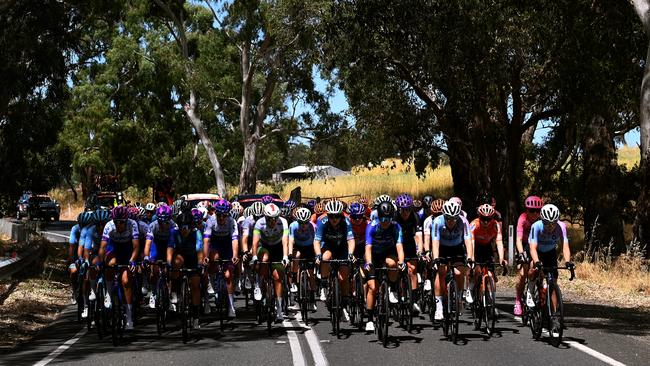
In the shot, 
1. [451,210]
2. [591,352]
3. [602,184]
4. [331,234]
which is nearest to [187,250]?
[331,234]

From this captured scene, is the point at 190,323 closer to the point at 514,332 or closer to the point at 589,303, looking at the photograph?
the point at 514,332

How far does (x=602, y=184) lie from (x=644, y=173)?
618 centimetres

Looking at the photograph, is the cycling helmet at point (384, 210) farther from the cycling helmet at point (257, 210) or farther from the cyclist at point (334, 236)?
the cycling helmet at point (257, 210)

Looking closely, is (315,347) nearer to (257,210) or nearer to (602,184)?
(257,210)

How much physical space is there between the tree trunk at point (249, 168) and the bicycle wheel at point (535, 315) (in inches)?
1300

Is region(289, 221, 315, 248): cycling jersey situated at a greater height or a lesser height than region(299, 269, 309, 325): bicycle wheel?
greater

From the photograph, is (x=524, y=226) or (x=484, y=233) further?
(x=484, y=233)

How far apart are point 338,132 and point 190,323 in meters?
34.4

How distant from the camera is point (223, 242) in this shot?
15508 millimetres

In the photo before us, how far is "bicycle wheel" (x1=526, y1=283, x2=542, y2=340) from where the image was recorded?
12.2 m

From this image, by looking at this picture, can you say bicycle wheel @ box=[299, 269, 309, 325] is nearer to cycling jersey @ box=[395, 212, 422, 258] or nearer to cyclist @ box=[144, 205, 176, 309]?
cycling jersey @ box=[395, 212, 422, 258]

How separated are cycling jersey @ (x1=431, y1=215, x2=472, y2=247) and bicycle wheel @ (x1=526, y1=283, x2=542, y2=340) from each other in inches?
50.6

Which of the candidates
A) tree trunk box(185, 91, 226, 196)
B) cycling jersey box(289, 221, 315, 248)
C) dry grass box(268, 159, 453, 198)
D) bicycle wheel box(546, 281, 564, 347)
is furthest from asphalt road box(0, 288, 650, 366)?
dry grass box(268, 159, 453, 198)

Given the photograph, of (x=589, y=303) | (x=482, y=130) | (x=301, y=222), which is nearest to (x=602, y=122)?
(x=482, y=130)
